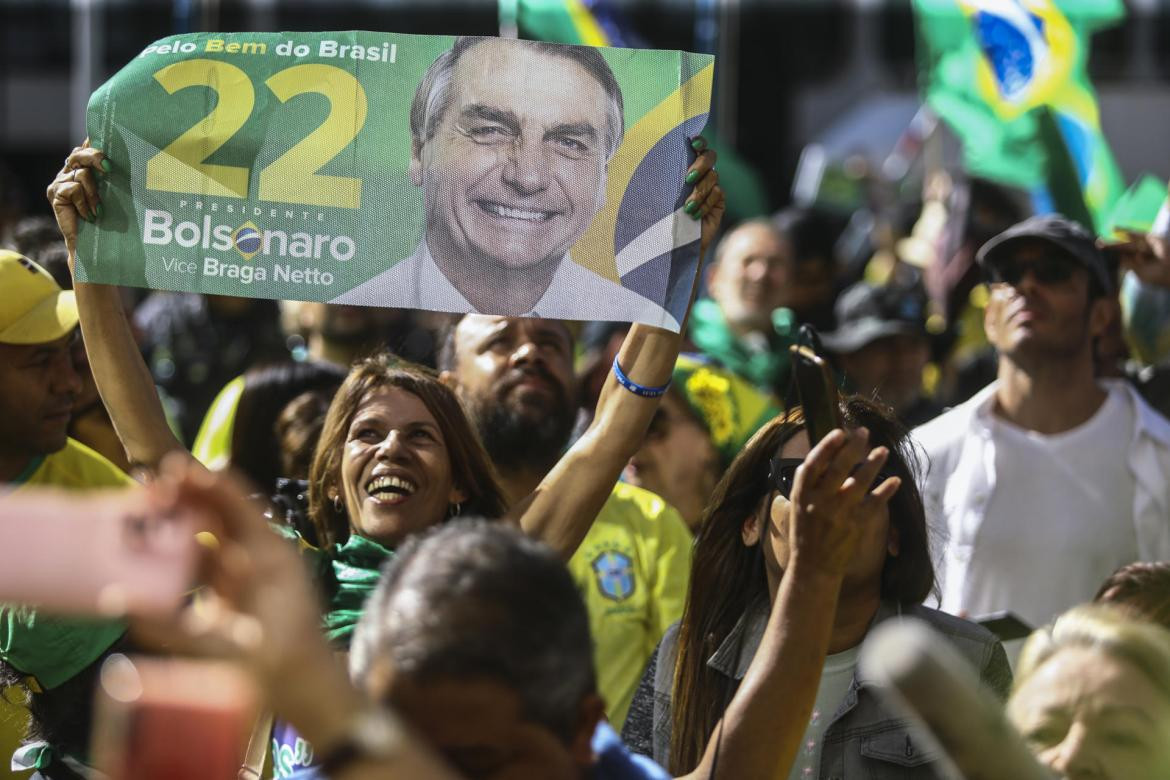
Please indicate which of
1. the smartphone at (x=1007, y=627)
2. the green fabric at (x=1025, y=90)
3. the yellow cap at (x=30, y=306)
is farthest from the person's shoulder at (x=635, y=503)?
the green fabric at (x=1025, y=90)

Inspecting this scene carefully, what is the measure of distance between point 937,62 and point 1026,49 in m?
0.92

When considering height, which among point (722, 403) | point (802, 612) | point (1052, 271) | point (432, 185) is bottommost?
point (722, 403)

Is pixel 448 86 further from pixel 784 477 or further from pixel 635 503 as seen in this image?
pixel 635 503

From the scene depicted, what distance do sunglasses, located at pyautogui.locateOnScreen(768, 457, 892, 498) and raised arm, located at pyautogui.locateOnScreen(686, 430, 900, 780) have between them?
1.81 ft

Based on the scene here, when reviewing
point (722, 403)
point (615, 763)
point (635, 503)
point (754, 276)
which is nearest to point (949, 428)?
point (635, 503)

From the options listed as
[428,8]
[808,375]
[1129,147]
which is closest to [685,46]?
[428,8]

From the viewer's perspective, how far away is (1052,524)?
4.71m

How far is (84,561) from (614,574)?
272 cm

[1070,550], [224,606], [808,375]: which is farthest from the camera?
[1070,550]

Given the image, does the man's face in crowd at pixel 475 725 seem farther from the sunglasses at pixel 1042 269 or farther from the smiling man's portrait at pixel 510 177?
the sunglasses at pixel 1042 269

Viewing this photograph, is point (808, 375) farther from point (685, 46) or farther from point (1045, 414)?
point (685, 46)

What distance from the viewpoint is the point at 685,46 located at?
26.0 m

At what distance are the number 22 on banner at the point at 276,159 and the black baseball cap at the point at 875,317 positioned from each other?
3430mm

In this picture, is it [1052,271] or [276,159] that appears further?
[1052,271]
